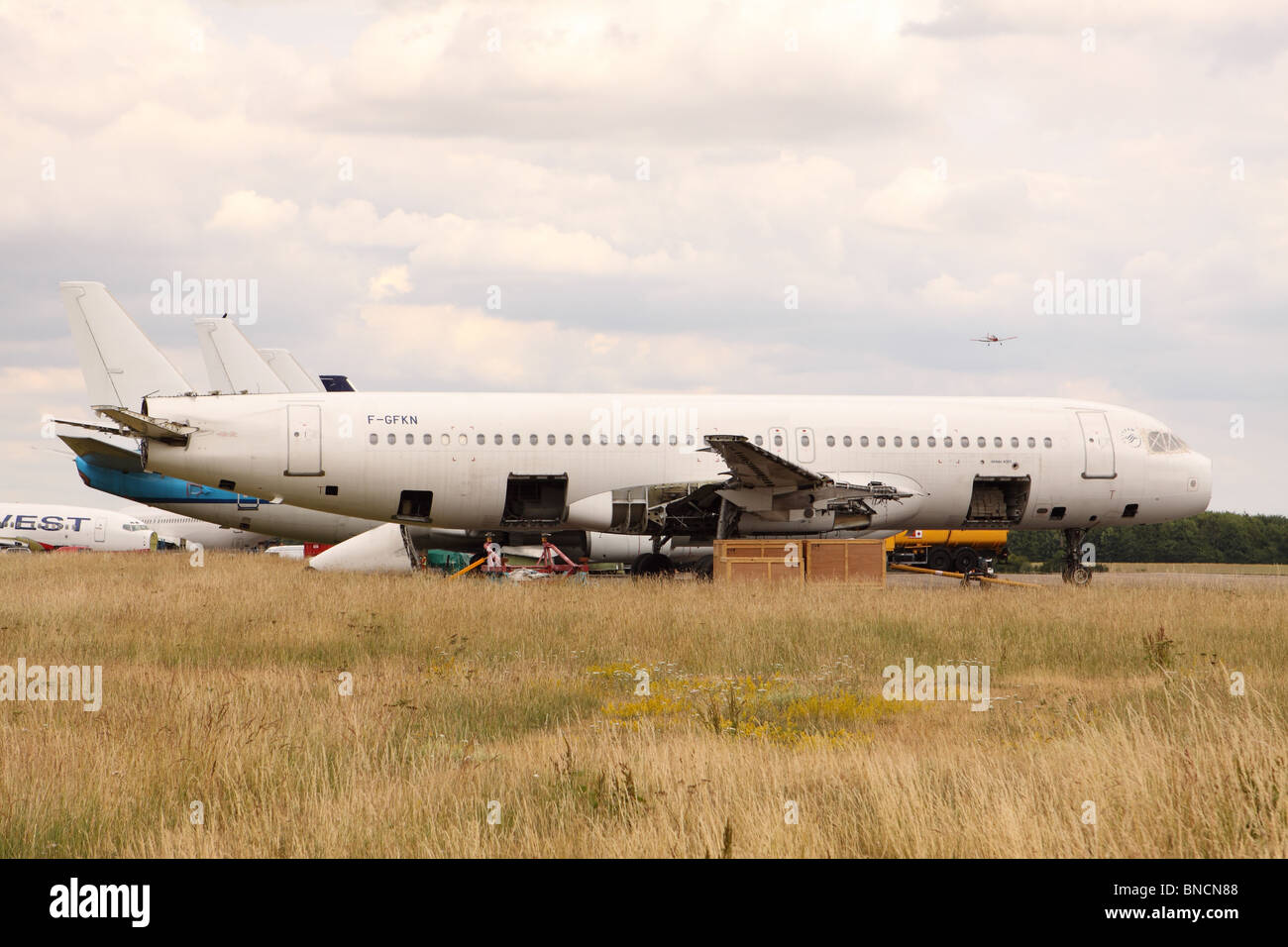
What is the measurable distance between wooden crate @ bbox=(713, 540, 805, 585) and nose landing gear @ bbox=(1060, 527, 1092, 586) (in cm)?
912

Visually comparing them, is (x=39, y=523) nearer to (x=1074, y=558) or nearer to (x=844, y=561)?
(x=844, y=561)

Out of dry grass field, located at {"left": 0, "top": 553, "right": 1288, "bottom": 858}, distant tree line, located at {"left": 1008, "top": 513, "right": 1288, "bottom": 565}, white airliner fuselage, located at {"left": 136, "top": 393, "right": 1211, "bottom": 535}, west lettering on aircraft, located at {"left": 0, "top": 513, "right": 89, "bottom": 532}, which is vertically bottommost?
distant tree line, located at {"left": 1008, "top": 513, "right": 1288, "bottom": 565}

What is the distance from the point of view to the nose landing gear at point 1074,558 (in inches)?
1208

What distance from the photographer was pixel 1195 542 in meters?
89.6

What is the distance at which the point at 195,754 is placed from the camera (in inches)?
330

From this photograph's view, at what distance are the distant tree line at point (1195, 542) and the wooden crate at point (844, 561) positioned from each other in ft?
193

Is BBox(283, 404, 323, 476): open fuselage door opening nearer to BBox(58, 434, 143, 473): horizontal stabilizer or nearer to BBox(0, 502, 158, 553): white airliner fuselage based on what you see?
BBox(58, 434, 143, 473): horizontal stabilizer

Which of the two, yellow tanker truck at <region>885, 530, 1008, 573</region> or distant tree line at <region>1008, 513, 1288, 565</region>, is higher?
yellow tanker truck at <region>885, 530, 1008, 573</region>

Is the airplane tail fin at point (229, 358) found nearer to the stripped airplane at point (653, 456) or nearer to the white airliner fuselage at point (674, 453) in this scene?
the stripped airplane at point (653, 456)

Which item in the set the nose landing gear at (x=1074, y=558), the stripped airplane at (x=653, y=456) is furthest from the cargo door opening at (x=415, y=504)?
the nose landing gear at (x=1074, y=558)

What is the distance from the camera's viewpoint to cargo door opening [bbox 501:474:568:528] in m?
28.0

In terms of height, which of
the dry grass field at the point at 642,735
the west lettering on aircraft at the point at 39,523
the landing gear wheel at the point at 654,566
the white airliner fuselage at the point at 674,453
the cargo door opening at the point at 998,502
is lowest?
the west lettering on aircraft at the point at 39,523
